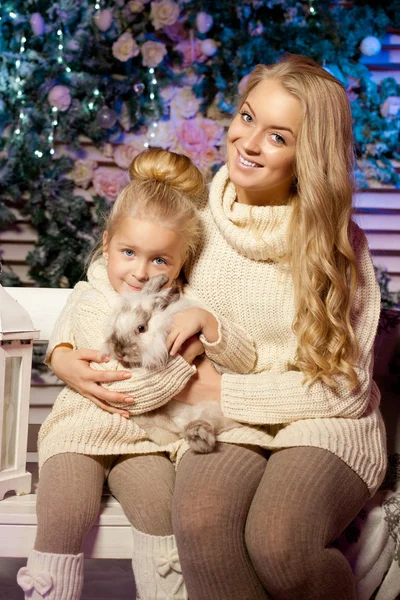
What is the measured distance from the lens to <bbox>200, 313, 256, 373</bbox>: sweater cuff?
2.40 meters

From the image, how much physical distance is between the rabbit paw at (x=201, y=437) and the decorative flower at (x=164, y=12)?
3706mm

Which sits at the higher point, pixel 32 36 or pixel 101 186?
pixel 32 36

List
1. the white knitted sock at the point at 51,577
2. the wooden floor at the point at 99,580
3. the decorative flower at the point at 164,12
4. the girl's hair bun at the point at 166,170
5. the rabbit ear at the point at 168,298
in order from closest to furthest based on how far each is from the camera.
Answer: the white knitted sock at the point at 51,577 < the rabbit ear at the point at 168,298 < the girl's hair bun at the point at 166,170 < the wooden floor at the point at 99,580 < the decorative flower at the point at 164,12

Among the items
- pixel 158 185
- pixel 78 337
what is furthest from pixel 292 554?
pixel 158 185

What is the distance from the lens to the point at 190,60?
527 centimetres

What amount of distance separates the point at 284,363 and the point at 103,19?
3.50 metres

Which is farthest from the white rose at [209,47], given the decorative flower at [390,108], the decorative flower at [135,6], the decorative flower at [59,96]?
the decorative flower at [390,108]

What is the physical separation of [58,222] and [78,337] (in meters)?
2.88

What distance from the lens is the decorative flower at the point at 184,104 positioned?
5254 millimetres

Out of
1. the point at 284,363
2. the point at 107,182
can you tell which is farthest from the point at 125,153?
the point at 284,363

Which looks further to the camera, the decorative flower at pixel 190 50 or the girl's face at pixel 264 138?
the decorative flower at pixel 190 50

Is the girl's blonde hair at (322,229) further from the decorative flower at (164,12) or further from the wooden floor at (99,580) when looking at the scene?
the decorative flower at (164,12)

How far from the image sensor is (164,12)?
5.18m

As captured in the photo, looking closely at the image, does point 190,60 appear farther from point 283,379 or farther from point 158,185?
point 283,379
